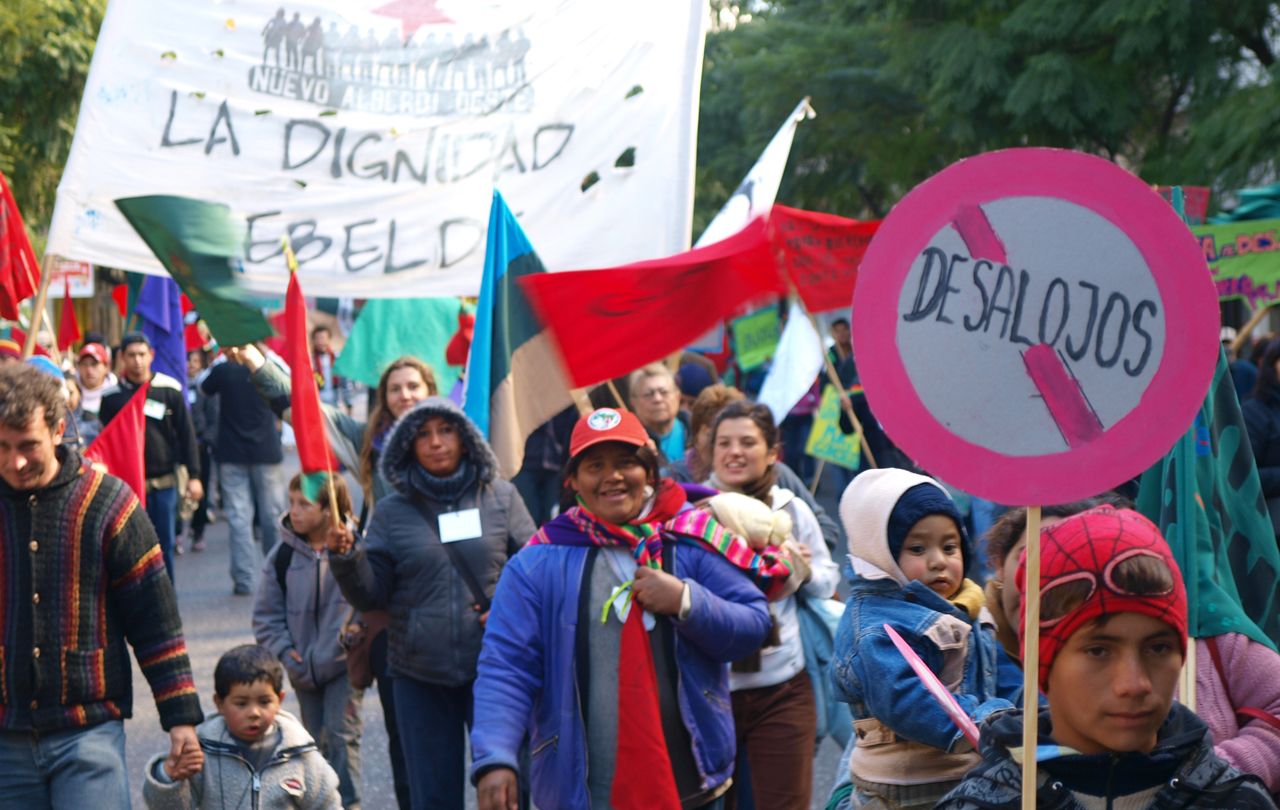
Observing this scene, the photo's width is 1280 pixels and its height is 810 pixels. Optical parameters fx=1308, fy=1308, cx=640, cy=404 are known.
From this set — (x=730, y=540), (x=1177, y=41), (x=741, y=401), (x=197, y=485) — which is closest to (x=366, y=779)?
(x=741, y=401)

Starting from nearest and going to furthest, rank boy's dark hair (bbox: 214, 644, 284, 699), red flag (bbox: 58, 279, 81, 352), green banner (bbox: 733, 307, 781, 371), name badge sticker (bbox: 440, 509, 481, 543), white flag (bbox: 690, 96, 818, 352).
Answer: boy's dark hair (bbox: 214, 644, 284, 699) → name badge sticker (bbox: 440, 509, 481, 543) → white flag (bbox: 690, 96, 818, 352) → green banner (bbox: 733, 307, 781, 371) → red flag (bbox: 58, 279, 81, 352)

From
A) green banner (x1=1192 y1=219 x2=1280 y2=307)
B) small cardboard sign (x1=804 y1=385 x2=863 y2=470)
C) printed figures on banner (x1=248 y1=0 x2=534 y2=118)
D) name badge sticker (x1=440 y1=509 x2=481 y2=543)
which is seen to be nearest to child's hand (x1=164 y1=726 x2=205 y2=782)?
name badge sticker (x1=440 y1=509 x2=481 y2=543)

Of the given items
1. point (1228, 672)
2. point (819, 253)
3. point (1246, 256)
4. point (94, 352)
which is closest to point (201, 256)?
point (819, 253)

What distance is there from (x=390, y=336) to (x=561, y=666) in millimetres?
3725

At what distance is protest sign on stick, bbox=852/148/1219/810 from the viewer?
2.04 m

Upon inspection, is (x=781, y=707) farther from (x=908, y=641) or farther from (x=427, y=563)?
(x=908, y=641)

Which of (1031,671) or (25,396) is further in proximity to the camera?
(25,396)

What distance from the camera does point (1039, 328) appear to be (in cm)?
209

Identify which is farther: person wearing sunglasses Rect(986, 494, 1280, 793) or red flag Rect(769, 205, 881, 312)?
red flag Rect(769, 205, 881, 312)

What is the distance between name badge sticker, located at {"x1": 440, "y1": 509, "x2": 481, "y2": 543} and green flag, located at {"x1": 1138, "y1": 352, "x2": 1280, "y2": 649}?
223 cm

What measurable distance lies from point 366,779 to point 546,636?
278 cm

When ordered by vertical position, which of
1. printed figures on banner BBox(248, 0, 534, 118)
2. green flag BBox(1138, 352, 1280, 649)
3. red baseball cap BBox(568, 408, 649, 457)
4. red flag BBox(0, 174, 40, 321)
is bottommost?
green flag BBox(1138, 352, 1280, 649)

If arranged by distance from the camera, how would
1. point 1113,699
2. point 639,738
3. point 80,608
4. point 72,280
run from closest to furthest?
point 1113,699 → point 639,738 → point 80,608 → point 72,280

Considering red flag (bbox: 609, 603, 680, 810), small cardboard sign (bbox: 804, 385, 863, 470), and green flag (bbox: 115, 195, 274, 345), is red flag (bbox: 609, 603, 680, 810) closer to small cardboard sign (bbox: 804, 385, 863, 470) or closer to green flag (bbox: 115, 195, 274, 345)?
green flag (bbox: 115, 195, 274, 345)
